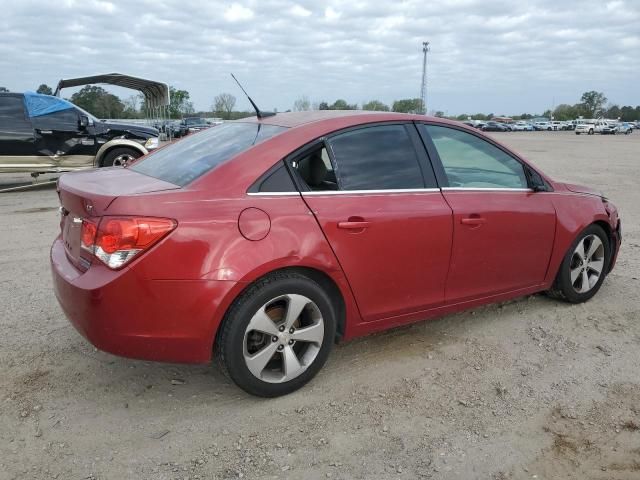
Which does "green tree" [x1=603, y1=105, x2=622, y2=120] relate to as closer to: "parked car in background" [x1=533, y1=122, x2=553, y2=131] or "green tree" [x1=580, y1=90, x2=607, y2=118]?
"green tree" [x1=580, y1=90, x2=607, y2=118]

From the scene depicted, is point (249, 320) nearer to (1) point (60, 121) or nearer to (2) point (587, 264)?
(2) point (587, 264)

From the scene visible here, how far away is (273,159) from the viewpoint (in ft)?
9.84

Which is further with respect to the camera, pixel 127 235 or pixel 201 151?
pixel 201 151

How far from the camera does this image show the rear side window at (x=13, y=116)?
10.5 metres

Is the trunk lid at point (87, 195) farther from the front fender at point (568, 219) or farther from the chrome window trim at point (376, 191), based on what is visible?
the front fender at point (568, 219)

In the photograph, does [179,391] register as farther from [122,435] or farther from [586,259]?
[586,259]

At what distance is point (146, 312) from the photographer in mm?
2646

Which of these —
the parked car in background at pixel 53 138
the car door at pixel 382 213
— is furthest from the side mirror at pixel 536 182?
the parked car in background at pixel 53 138

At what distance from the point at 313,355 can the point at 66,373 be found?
60.5 inches

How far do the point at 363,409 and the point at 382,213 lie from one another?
3.66 feet

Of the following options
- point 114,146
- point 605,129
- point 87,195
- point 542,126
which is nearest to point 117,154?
point 114,146

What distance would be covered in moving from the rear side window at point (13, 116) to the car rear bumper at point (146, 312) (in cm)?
927

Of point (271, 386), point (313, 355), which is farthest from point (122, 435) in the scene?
point (313, 355)

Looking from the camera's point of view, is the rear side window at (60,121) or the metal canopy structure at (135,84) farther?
the metal canopy structure at (135,84)
